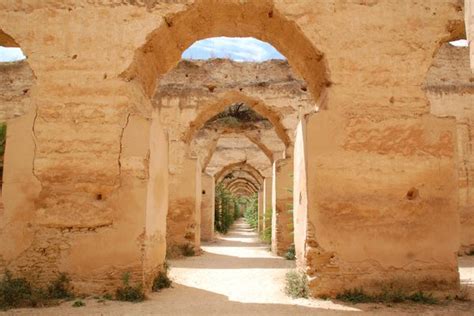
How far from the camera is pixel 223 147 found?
1778cm

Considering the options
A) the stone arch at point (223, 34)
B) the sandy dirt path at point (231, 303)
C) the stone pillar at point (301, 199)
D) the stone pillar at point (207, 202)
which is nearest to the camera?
the sandy dirt path at point (231, 303)

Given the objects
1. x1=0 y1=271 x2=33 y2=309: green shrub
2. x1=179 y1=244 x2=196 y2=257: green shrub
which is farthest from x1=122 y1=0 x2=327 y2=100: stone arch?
x1=179 y1=244 x2=196 y2=257: green shrub

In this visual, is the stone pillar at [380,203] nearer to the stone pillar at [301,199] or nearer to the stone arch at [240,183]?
the stone pillar at [301,199]

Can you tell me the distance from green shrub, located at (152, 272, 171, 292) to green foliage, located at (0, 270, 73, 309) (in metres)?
1.12

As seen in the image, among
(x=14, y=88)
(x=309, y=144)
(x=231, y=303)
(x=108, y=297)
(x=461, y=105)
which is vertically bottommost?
(x=231, y=303)

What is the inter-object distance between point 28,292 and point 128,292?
3.68 feet

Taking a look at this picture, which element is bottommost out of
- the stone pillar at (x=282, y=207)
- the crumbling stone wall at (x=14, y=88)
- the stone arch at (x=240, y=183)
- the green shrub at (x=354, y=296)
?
the green shrub at (x=354, y=296)

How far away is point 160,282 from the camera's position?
5680mm

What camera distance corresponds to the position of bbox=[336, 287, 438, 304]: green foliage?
470 cm

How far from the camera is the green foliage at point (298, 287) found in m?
5.09

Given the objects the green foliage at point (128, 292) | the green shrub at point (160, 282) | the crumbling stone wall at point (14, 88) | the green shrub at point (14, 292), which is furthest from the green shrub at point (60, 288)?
the crumbling stone wall at point (14, 88)

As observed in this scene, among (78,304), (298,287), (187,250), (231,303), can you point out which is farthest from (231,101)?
(78,304)

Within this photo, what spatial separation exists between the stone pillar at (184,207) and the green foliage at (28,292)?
526 cm

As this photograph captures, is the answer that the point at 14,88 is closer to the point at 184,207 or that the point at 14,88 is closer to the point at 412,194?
the point at 184,207
